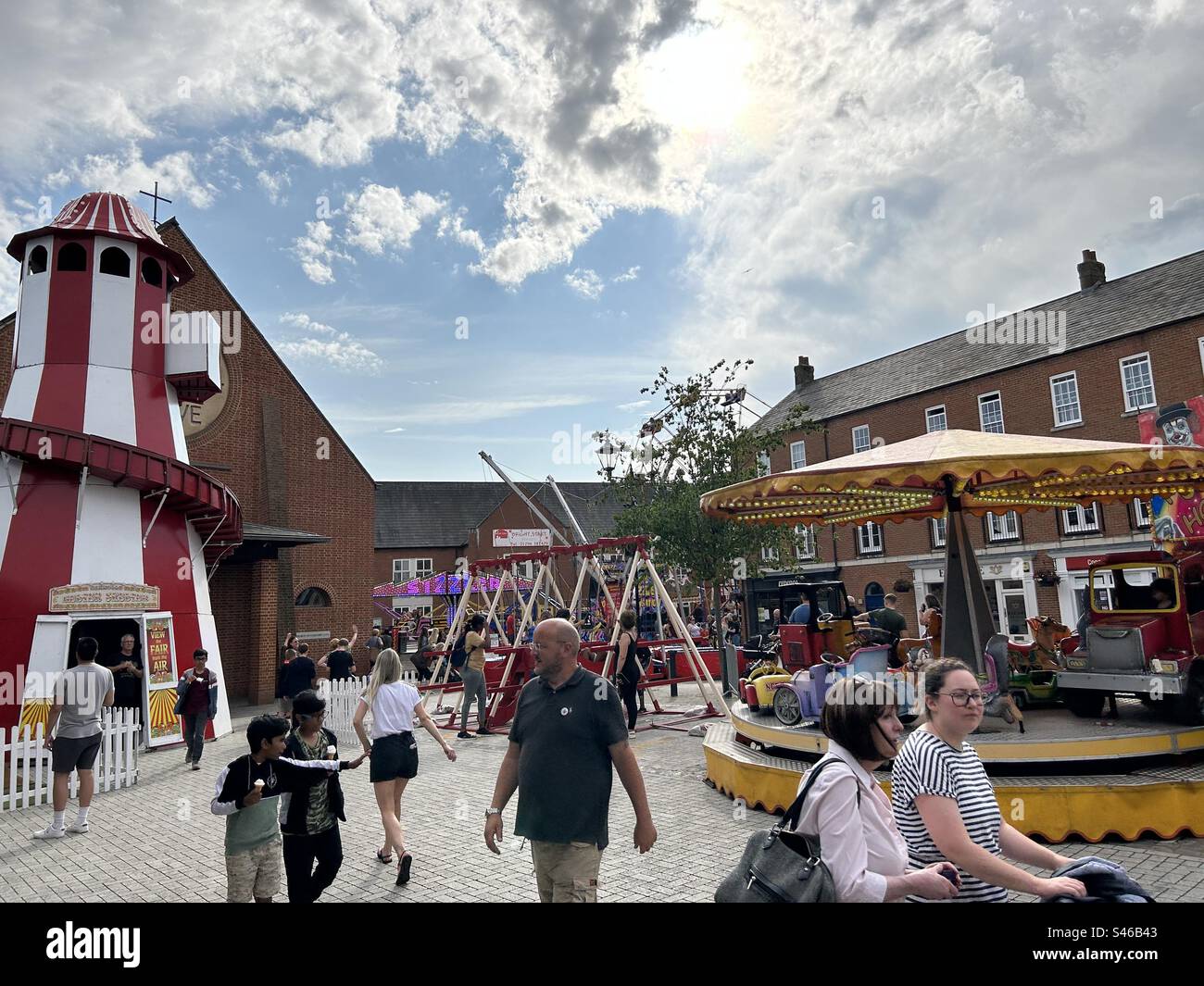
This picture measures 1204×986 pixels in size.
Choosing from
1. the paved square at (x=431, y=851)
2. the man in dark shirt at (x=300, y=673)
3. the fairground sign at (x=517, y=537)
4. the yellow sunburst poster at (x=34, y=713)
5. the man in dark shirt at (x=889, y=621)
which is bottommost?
the paved square at (x=431, y=851)

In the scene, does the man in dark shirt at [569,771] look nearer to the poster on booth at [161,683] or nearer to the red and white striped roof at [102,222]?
the poster on booth at [161,683]

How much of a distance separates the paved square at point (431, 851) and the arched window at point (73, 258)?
1076 cm

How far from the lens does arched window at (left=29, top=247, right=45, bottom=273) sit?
1555 centimetres

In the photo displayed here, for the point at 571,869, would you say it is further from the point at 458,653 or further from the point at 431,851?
the point at 458,653

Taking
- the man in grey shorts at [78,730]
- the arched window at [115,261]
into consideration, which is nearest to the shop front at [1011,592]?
the man in grey shorts at [78,730]

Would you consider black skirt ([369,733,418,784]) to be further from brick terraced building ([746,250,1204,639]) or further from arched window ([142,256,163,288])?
brick terraced building ([746,250,1204,639])

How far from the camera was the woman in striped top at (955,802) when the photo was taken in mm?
2769

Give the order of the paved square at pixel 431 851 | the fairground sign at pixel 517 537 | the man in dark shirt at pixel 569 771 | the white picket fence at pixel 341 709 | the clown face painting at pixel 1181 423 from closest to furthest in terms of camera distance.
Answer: the man in dark shirt at pixel 569 771 < the paved square at pixel 431 851 < the clown face painting at pixel 1181 423 < the white picket fence at pixel 341 709 < the fairground sign at pixel 517 537

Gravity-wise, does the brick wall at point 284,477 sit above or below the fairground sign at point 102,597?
above

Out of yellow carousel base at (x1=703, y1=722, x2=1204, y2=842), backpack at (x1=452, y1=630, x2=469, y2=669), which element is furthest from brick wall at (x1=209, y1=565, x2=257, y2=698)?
yellow carousel base at (x1=703, y1=722, x2=1204, y2=842)

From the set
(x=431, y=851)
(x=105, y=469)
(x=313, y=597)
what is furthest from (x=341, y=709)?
(x=313, y=597)

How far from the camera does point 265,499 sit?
23.4 m
